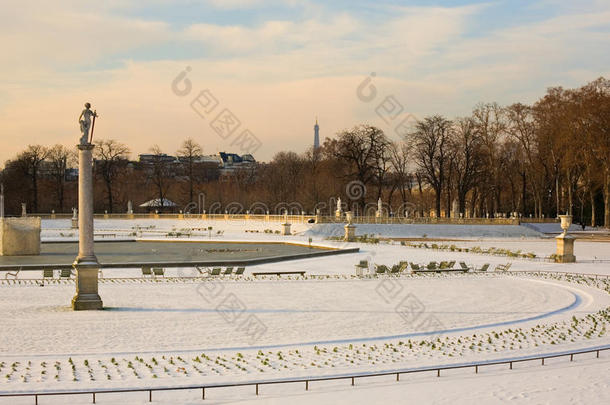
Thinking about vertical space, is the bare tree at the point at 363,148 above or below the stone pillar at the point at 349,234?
above

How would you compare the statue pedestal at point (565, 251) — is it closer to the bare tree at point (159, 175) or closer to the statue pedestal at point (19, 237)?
the statue pedestal at point (19, 237)

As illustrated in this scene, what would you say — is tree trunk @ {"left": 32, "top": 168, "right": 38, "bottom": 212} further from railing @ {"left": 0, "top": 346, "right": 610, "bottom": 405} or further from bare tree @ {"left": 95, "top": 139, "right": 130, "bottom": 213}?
railing @ {"left": 0, "top": 346, "right": 610, "bottom": 405}

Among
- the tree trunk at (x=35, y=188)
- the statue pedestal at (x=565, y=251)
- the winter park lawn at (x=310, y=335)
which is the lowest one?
the winter park lawn at (x=310, y=335)

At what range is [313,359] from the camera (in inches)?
A: 626

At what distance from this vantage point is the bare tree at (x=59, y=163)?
98.6 meters

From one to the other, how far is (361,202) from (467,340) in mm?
66711

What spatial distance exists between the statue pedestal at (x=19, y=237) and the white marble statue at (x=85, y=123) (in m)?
22.5

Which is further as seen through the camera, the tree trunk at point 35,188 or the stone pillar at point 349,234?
the tree trunk at point 35,188

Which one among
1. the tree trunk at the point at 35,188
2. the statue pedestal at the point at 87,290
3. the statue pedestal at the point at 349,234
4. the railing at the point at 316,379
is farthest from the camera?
the tree trunk at the point at 35,188

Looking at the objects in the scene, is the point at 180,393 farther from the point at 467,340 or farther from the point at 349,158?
the point at 349,158

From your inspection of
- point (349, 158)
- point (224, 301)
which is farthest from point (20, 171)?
point (224, 301)

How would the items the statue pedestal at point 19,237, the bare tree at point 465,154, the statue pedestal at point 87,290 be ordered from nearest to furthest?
the statue pedestal at point 87,290, the statue pedestal at point 19,237, the bare tree at point 465,154

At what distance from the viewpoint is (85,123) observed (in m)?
22.7

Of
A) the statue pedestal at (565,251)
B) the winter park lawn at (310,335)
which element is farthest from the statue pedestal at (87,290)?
the statue pedestal at (565,251)
